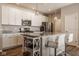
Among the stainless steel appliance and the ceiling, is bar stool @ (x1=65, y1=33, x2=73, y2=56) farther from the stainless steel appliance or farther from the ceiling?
the ceiling

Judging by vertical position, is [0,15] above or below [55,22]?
above

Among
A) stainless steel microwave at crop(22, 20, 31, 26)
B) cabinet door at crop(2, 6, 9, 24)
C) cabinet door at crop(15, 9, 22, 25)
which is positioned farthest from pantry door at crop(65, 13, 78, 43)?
cabinet door at crop(2, 6, 9, 24)

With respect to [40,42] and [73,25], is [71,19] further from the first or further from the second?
[40,42]

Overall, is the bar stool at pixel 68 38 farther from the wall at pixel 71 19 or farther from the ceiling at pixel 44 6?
the ceiling at pixel 44 6

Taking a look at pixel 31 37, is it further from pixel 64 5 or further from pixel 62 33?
pixel 64 5

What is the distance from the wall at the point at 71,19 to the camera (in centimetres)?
148

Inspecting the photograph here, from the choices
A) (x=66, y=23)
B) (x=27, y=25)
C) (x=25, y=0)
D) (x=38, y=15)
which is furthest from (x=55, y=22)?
(x=25, y=0)

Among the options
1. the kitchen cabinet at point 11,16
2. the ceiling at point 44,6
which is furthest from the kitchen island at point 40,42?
the ceiling at point 44,6

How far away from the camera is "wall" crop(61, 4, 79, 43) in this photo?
1481 mm

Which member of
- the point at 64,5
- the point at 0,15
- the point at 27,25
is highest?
the point at 64,5

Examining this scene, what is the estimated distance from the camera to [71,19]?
4.91 ft

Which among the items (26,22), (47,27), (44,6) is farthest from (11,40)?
(44,6)

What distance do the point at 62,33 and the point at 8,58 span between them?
0.89 m

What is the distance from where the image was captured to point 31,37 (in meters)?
1.54
